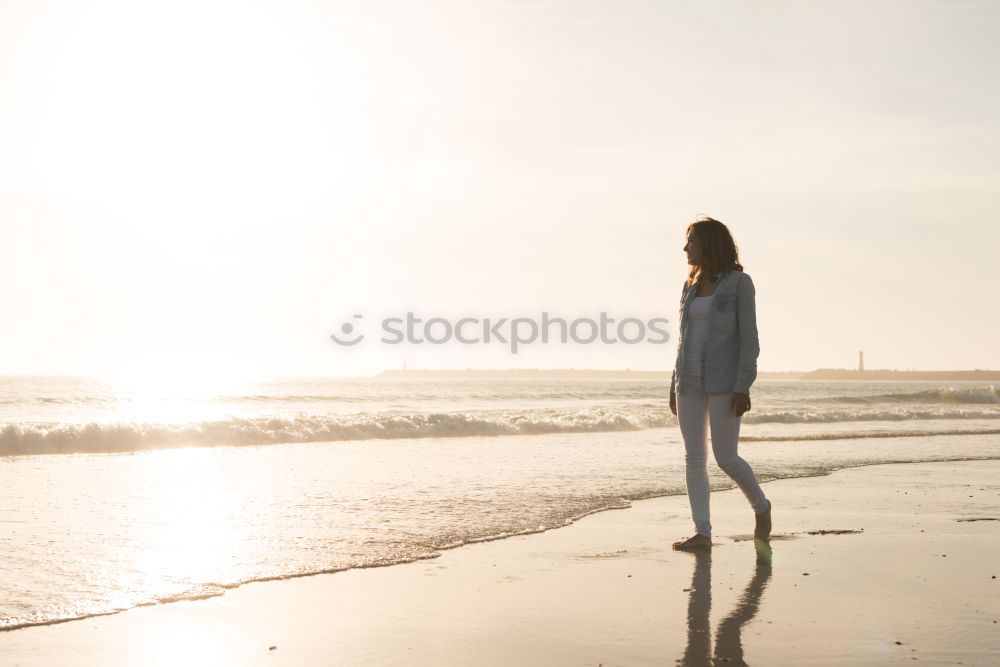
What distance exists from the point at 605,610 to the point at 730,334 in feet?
6.54

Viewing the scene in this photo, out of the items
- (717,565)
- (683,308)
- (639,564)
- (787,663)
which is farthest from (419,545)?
(787,663)

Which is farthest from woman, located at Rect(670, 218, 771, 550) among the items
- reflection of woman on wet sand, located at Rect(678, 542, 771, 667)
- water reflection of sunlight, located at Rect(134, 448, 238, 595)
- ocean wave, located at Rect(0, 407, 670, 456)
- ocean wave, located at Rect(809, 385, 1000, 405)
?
ocean wave, located at Rect(809, 385, 1000, 405)

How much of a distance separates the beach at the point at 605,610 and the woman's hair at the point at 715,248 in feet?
5.44

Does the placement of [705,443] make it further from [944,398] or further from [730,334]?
[944,398]

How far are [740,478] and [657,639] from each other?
7.19 ft

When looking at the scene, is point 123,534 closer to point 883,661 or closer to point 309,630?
point 309,630

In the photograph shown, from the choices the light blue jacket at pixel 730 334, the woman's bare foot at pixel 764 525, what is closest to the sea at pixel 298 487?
the woman's bare foot at pixel 764 525

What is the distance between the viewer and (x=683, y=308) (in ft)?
18.1

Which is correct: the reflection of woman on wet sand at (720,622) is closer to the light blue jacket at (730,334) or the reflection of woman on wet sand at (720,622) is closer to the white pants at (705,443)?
the white pants at (705,443)

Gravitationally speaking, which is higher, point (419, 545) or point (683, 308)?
point (683, 308)

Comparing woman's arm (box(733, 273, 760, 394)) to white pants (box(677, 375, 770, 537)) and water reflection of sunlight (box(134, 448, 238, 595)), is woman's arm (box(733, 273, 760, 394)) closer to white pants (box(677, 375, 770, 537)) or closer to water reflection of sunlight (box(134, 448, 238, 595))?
white pants (box(677, 375, 770, 537))

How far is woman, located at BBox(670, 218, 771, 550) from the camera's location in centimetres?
524

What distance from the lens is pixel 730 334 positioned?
5277mm

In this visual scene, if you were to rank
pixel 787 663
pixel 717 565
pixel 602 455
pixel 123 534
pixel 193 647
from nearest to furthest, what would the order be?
1. pixel 787 663
2. pixel 193 647
3. pixel 717 565
4. pixel 123 534
5. pixel 602 455
